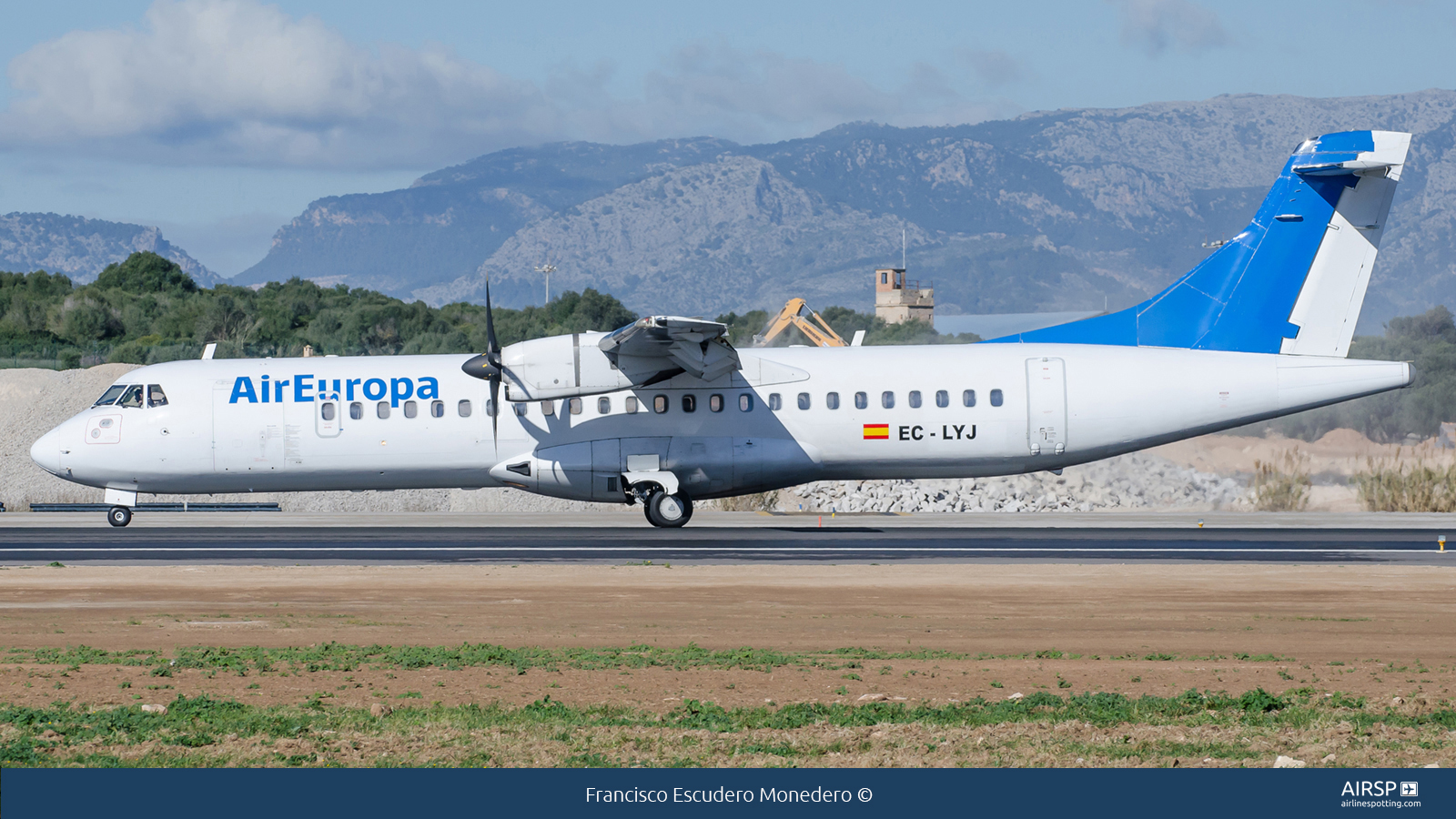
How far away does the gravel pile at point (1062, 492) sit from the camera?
34.1 m

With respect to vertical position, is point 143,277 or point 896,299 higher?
point 896,299

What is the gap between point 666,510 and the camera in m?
25.1

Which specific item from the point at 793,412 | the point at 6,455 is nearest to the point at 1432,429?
the point at 793,412

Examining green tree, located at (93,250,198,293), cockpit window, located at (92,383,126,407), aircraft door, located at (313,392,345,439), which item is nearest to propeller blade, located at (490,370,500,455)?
aircraft door, located at (313,392,345,439)

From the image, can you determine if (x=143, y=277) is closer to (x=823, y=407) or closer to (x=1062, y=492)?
(x=1062, y=492)

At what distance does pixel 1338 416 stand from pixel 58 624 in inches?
1428

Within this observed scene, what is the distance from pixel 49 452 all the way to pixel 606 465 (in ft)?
34.6

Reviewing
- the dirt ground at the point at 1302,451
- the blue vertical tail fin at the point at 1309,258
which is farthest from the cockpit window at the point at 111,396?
the dirt ground at the point at 1302,451

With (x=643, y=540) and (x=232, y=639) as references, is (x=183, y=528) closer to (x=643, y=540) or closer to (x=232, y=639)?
(x=643, y=540)

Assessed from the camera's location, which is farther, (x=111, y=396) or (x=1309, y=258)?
(x=111, y=396)

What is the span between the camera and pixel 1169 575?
18109mm
